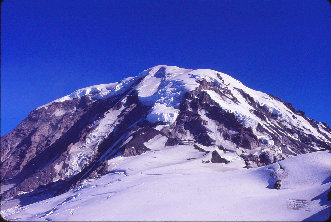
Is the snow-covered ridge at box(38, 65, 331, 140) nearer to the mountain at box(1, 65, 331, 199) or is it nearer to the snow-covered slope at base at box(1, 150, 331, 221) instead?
the mountain at box(1, 65, 331, 199)

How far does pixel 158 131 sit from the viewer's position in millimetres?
91438

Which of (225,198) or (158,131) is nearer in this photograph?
(225,198)

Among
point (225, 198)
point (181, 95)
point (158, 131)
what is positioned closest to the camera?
point (225, 198)

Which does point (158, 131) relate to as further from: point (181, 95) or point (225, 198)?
point (225, 198)

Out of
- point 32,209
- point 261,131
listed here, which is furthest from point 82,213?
point 261,131

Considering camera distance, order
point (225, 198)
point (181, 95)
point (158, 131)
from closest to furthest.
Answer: point (225, 198), point (158, 131), point (181, 95)

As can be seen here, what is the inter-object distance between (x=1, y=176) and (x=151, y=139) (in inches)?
2665

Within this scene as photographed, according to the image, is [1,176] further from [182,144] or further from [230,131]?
[230,131]

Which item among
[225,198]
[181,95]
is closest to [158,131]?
[181,95]

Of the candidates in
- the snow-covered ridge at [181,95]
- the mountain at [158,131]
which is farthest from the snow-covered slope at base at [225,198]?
the snow-covered ridge at [181,95]

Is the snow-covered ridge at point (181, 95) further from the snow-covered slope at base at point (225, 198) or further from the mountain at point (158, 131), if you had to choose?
the snow-covered slope at base at point (225, 198)

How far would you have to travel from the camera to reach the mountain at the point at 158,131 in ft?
281

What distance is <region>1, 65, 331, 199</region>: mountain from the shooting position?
85750 mm

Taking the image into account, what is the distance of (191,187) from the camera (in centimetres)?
4038
